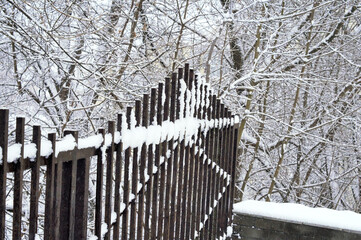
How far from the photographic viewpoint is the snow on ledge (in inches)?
184

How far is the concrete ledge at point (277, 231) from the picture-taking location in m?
4.62

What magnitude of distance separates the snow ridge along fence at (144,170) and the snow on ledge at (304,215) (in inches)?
25.9

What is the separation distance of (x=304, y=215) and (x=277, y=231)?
341 mm

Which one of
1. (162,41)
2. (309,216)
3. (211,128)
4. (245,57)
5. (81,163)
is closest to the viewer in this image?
(81,163)

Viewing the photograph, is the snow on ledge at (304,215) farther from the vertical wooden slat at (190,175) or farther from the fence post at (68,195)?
the fence post at (68,195)

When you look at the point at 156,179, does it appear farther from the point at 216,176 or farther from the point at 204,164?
the point at 216,176

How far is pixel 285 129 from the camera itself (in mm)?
10539

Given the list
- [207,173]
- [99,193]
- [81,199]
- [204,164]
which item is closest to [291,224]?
[207,173]

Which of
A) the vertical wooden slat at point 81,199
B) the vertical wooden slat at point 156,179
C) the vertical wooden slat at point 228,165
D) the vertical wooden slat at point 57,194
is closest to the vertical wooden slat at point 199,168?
the vertical wooden slat at point 156,179

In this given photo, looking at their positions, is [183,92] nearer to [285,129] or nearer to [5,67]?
[5,67]

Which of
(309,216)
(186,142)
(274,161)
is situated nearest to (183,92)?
(186,142)

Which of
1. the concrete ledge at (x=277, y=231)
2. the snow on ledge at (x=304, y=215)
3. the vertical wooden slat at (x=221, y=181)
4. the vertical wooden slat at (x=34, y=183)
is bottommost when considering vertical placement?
the concrete ledge at (x=277, y=231)

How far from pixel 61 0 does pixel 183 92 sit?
13.0ft

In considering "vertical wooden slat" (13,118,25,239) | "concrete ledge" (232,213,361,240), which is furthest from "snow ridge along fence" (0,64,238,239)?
"concrete ledge" (232,213,361,240)
